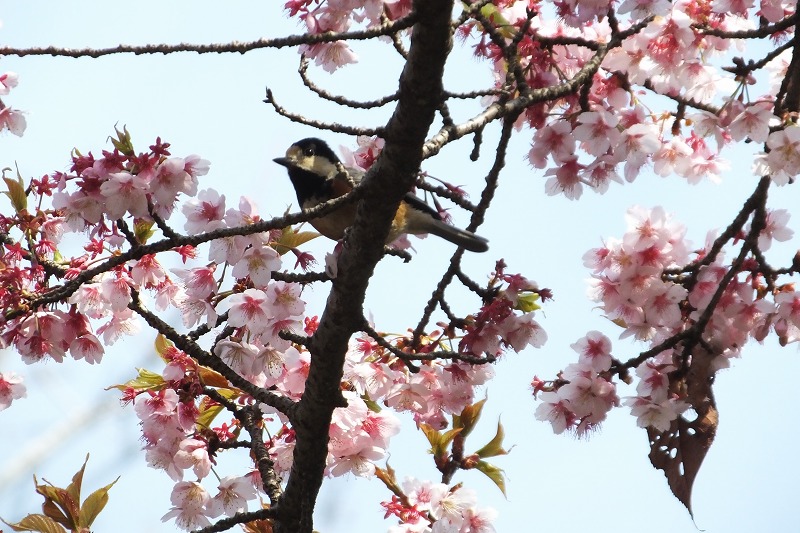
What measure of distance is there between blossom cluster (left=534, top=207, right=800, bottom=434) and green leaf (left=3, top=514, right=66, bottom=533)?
1564mm

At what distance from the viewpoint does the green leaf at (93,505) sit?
2.85 meters

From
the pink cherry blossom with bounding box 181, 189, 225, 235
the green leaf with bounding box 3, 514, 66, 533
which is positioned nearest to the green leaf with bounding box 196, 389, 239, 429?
the green leaf with bounding box 3, 514, 66, 533

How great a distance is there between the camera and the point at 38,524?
9.23 ft

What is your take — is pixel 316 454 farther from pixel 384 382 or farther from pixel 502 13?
pixel 502 13

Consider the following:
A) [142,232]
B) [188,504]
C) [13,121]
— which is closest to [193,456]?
[188,504]

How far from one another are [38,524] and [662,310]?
6.72ft

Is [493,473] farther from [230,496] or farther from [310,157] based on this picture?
[310,157]

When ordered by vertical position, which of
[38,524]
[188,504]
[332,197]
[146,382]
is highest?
[332,197]

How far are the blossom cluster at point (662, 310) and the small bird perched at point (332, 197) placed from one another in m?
0.49

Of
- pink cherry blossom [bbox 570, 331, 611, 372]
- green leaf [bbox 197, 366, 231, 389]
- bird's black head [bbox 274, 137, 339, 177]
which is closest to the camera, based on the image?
pink cherry blossom [bbox 570, 331, 611, 372]

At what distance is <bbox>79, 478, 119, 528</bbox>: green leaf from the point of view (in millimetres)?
2848

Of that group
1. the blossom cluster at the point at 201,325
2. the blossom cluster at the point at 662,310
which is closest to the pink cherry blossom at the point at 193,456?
the blossom cluster at the point at 201,325

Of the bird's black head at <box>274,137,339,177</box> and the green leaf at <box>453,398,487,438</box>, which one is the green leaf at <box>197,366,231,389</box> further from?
the bird's black head at <box>274,137,339,177</box>

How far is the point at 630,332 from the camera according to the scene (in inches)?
119
